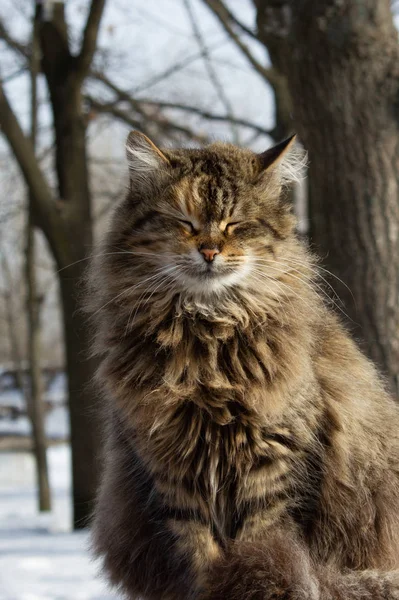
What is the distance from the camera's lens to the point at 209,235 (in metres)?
2.73

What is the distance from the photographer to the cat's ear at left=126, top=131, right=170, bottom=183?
2.96 metres

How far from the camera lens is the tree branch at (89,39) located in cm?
770

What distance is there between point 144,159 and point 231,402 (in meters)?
1.07

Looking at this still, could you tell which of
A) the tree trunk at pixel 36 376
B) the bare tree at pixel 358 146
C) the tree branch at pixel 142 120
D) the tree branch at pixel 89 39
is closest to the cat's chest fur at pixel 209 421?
the bare tree at pixel 358 146

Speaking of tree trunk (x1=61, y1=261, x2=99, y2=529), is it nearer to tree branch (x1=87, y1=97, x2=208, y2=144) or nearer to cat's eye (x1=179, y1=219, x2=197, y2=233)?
tree branch (x1=87, y1=97, x2=208, y2=144)

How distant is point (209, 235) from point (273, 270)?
0.34 metres

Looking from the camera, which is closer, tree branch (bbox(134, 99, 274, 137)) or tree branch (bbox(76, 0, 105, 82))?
tree branch (bbox(76, 0, 105, 82))

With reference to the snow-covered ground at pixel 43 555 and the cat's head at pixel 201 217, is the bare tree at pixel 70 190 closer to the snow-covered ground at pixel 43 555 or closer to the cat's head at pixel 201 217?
the snow-covered ground at pixel 43 555

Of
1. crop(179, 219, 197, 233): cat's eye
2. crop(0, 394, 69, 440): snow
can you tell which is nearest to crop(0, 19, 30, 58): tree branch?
crop(179, 219, 197, 233): cat's eye

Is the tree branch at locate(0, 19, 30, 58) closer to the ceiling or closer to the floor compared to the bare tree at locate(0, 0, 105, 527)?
closer to the ceiling

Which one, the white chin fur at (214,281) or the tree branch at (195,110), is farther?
the tree branch at (195,110)

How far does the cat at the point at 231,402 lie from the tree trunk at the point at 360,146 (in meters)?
1.45

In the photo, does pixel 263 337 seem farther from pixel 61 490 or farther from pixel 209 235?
pixel 61 490


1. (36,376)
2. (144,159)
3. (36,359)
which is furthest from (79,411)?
(144,159)
